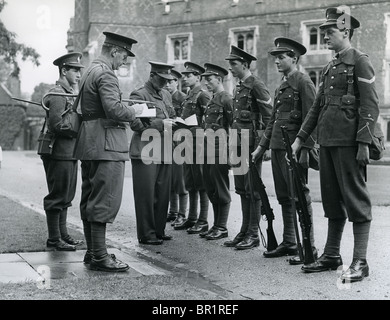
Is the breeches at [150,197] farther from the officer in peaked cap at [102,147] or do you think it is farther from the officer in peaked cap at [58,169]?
the officer in peaked cap at [102,147]

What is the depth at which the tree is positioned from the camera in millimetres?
27297

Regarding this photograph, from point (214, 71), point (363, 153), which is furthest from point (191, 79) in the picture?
point (363, 153)

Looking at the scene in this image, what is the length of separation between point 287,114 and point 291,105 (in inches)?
4.4

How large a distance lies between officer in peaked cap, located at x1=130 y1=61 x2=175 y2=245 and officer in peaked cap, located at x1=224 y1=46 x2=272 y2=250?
961 millimetres

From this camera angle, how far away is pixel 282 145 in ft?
24.1

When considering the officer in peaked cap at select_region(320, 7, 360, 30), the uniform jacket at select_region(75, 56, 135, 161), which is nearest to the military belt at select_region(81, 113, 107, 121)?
the uniform jacket at select_region(75, 56, 135, 161)

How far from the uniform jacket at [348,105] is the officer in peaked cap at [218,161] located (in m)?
2.65

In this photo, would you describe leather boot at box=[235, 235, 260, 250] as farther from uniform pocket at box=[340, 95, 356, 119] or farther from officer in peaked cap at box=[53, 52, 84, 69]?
officer in peaked cap at box=[53, 52, 84, 69]

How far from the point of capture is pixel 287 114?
7344mm

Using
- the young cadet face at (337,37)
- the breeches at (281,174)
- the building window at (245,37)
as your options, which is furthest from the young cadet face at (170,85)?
the building window at (245,37)
